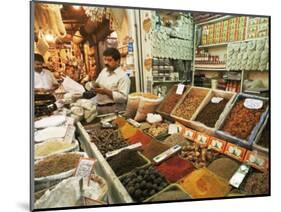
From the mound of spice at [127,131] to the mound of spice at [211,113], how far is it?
0.52m

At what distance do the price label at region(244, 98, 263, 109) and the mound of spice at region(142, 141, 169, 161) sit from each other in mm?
745

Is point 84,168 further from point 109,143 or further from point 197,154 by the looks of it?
point 197,154

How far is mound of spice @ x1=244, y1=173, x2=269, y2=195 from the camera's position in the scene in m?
3.14

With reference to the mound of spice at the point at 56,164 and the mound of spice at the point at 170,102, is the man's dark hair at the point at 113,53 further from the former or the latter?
the mound of spice at the point at 56,164

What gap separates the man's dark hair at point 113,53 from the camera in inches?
113

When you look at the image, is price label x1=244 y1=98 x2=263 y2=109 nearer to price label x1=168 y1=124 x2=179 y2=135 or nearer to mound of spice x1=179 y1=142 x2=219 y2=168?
mound of spice x1=179 y1=142 x2=219 y2=168

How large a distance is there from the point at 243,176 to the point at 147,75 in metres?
1.11

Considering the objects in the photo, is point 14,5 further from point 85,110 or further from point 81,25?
point 85,110

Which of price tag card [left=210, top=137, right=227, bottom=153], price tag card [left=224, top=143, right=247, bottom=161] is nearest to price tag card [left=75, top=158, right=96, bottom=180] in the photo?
price tag card [left=210, top=137, right=227, bottom=153]

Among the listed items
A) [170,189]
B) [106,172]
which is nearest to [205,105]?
[170,189]

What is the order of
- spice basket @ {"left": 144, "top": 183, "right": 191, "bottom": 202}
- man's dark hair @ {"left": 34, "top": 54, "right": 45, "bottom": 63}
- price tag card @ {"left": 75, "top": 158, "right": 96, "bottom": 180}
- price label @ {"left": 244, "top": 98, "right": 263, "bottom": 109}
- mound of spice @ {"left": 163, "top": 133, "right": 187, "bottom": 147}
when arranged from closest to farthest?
man's dark hair @ {"left": 34, "top": 54, "right": 45, "bottom": 63} < price tag card @ {"left": 75, "top": 158, "right": 96, "bottom": 180} < spice basket @ {"left": 144, "top": 183, "right": 191, "bottom": 202} < mound of spice @ {"left": 163, "top": 133, "right": 187, "bottom": 147} < price label @ {"left": 244, "top": 98, "right": 263, "bottom": 109}

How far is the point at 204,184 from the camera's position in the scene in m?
3.07

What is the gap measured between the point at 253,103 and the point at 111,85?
1.15m

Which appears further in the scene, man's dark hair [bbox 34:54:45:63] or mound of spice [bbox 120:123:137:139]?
mound of spice [bbox 120:123:137:139]
